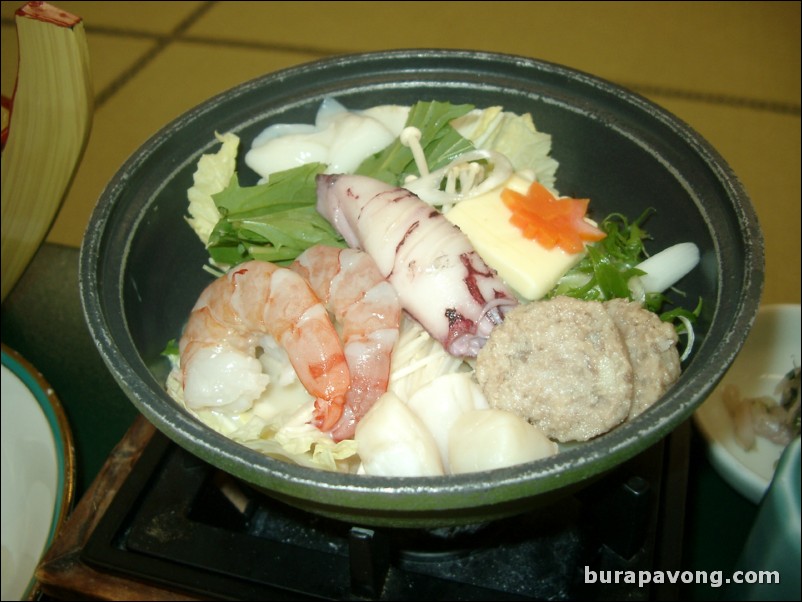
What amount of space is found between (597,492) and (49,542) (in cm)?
126

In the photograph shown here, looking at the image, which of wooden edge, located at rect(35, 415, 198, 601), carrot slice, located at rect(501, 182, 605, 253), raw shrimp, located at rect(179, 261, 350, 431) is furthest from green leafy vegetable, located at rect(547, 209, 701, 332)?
wooden edge, located at rect(35, 415, 198, 601)

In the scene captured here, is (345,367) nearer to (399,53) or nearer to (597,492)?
(597,492)

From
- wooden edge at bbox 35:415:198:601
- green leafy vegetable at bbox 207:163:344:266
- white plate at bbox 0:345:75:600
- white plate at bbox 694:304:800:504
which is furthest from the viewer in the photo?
white plate at bbox 694:304:800:504

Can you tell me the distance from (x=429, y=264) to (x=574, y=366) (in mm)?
351

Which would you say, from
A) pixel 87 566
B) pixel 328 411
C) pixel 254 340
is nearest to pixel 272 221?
pixel 254 340

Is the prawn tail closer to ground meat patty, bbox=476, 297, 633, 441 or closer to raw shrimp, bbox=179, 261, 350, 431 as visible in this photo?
raw shrimp, bbox=179, 261, 350, 431

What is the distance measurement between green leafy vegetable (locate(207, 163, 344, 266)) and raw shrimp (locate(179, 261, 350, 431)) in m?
0.18

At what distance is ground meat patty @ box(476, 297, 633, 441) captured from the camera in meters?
1.21

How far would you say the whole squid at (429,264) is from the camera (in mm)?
1385

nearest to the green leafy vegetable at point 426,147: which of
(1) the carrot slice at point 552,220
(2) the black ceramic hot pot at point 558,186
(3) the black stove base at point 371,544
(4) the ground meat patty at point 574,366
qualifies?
(2) the black ceramic hot pot at point 558,186

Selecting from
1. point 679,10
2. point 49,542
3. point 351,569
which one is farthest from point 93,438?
point 679,10

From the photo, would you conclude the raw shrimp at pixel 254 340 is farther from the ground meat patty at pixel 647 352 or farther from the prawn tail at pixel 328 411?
the ground meat patty at pixel 647 352

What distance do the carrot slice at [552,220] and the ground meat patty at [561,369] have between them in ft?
0.77

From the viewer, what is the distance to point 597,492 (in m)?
1.37
